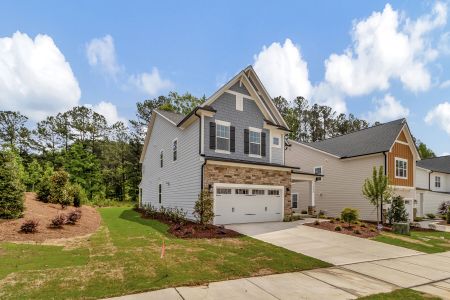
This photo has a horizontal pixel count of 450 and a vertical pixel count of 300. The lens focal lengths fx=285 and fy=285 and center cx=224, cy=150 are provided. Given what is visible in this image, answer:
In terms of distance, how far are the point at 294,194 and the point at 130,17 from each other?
68.8 feet

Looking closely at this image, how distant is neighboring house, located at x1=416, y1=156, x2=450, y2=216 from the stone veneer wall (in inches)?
703

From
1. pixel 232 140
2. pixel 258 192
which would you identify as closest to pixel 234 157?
pixel 232 140

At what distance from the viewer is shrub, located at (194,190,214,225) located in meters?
14.2

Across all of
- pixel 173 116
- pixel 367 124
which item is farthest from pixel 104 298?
pixel 367 124

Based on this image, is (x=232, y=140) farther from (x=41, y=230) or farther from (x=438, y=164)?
(x=438, y=164)

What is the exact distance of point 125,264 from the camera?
7.83 metres

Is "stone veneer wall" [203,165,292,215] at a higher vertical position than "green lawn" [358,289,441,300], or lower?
higher

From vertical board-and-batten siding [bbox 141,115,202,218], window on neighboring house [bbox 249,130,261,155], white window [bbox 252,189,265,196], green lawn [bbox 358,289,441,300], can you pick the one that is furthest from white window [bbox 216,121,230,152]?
green lawn [bbox 358,289,441,300]

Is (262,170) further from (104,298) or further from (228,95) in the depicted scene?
(104,298)

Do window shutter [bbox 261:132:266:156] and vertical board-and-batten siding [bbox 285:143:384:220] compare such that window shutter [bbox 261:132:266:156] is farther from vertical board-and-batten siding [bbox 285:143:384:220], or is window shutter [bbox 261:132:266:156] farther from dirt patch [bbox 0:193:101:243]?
dirt patch [bbox 0:193:101:243]

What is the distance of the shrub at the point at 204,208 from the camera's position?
14.2 meters

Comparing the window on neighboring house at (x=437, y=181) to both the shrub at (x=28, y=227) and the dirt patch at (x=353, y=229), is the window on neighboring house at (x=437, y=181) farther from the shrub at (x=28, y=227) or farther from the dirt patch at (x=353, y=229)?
the shrub at (x=28, y=227)

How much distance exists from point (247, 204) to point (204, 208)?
3333 millimetres

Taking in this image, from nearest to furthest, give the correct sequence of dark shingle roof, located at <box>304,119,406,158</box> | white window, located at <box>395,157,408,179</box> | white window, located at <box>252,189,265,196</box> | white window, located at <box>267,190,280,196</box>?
white window, located at <box>252,189,265,196</box>
white window, located at <box>267,190,280,196</box>
dark shingle roof, located at <box>304,119,406,158</box>
white window, located at <box>395,157,408,179</box>
